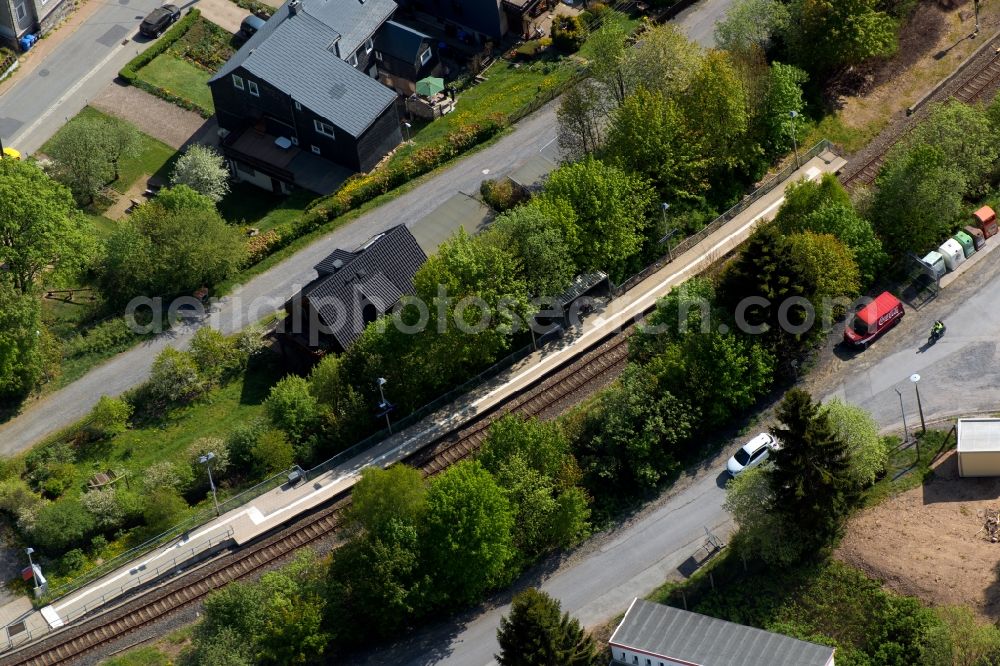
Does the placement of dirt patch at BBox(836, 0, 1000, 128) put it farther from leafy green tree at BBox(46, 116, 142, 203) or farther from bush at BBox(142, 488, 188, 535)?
bush at BBox(142, 488, 188, 535)

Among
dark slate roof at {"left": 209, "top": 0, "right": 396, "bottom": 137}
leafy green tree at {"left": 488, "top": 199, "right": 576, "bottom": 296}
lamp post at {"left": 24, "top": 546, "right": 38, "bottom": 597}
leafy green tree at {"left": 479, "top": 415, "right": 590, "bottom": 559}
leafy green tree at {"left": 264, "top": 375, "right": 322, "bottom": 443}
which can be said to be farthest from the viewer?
dark slate roof at {"left": 209, "top": 0, "right": 396, "bottom": 137}

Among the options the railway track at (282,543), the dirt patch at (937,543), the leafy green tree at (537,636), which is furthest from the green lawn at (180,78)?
the dirt patch at (937,543)

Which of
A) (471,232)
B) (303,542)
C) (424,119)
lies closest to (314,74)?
(424,119)

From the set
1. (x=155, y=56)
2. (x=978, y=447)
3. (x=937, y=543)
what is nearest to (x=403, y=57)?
(x=155, y=56)

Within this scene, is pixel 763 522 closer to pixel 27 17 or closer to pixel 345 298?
pixel 345 298

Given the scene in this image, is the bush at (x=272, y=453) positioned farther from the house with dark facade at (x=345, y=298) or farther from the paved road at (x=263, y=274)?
the paved road at (x=263, y=274)

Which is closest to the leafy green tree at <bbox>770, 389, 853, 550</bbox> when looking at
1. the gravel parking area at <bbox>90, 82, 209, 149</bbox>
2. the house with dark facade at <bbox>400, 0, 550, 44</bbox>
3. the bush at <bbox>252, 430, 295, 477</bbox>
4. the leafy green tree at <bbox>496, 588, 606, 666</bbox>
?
the leafy green tree at <bbox>496, 588, 606, 666</bbox>
